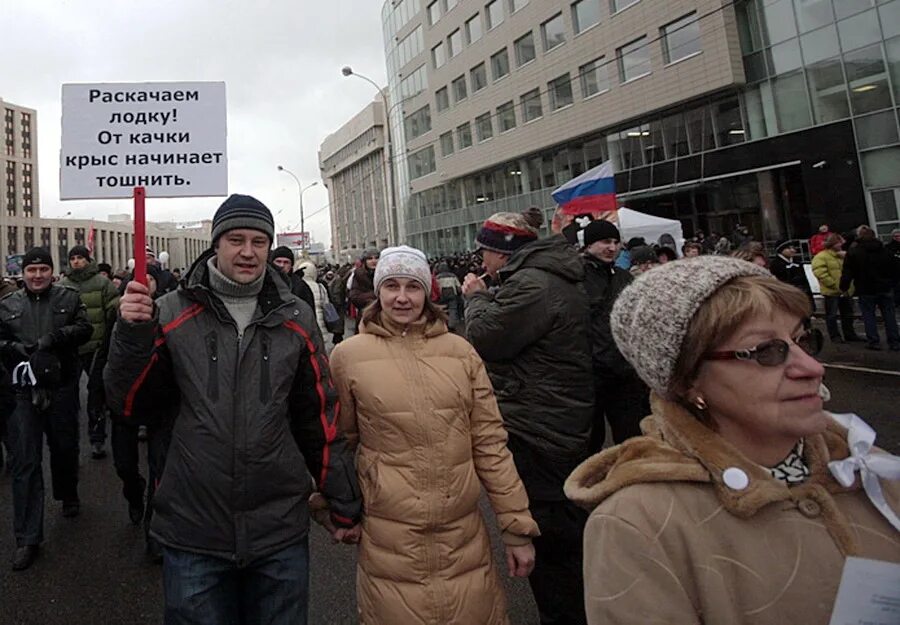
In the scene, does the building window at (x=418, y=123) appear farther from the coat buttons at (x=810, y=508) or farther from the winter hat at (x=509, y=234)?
the coat buttons at (x=810, y=508)

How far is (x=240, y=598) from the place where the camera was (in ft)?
6.61

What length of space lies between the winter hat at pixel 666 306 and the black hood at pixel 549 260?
1330 millimetres

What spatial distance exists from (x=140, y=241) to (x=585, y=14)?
2913cm

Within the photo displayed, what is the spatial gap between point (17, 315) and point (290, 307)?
284cm

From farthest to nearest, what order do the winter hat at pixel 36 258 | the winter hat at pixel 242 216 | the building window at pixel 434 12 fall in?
the building window at pixel 434 12, the winter hat at pixel 36 258, the winter hat at pixel 242 216

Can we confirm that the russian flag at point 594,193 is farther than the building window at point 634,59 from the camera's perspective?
No

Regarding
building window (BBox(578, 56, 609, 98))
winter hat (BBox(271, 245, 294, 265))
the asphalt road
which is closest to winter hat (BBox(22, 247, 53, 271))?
the asphalt road

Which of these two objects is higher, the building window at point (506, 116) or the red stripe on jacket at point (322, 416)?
the building window at point (506, 116)

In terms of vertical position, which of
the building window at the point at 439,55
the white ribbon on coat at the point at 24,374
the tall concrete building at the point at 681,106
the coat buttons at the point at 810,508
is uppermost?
the building window at the point at 439,55

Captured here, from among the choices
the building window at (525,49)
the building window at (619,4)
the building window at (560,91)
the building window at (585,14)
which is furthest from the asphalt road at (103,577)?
the building window at (525,49)

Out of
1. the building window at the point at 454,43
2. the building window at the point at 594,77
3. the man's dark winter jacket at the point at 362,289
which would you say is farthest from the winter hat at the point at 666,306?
the building window at the point at 454,43

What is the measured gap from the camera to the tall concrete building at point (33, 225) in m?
108

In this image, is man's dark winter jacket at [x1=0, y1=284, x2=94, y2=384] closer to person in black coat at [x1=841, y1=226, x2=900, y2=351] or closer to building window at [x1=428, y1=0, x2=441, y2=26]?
person in black coat at [x1=841, y1=226, x2=900, y2=351]

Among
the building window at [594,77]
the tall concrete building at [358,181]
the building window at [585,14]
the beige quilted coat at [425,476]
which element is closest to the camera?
the beige quilted coat at [425,476]
